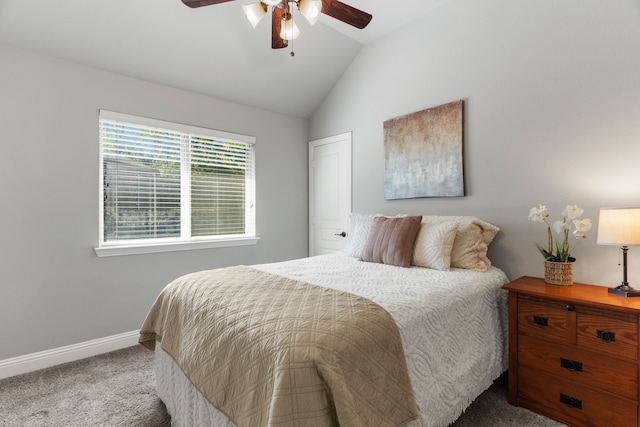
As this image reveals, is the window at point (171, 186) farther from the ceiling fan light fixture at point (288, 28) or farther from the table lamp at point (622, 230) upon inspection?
the table lamp at point (622, 230)

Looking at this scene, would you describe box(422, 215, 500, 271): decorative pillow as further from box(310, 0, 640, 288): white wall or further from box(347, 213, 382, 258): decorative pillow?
box(347, 213, 382, 258): decorative pillow

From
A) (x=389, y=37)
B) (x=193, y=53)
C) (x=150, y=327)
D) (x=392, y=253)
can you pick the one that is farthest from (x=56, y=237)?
(x=389, y=37)

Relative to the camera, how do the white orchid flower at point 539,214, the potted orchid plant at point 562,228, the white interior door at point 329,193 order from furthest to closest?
the white interior door at point 329,193 < the white orchid flower at point 539,214 < the potted orchid plant at point 562,228

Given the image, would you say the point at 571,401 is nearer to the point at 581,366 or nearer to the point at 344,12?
the point at 581,366

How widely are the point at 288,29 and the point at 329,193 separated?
7.19 ft

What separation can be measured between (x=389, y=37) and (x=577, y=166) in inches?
82.8

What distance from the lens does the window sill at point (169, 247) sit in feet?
8.81

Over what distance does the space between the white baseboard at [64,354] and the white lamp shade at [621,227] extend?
3555 mm

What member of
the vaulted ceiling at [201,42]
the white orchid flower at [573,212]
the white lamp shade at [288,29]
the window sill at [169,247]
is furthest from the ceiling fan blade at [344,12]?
the window sill at [169,247]

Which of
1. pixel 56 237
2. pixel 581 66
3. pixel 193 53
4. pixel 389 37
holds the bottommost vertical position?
pixel 56 237

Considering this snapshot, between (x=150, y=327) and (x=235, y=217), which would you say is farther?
(x=235, y=217)

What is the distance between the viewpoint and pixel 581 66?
2.05 meters

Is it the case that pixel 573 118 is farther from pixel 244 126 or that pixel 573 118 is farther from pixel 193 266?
pixel 193 266

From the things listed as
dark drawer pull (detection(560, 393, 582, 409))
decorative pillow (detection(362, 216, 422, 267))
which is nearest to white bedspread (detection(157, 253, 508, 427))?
decorative pillow (detection(362, 216, 422, 267))
